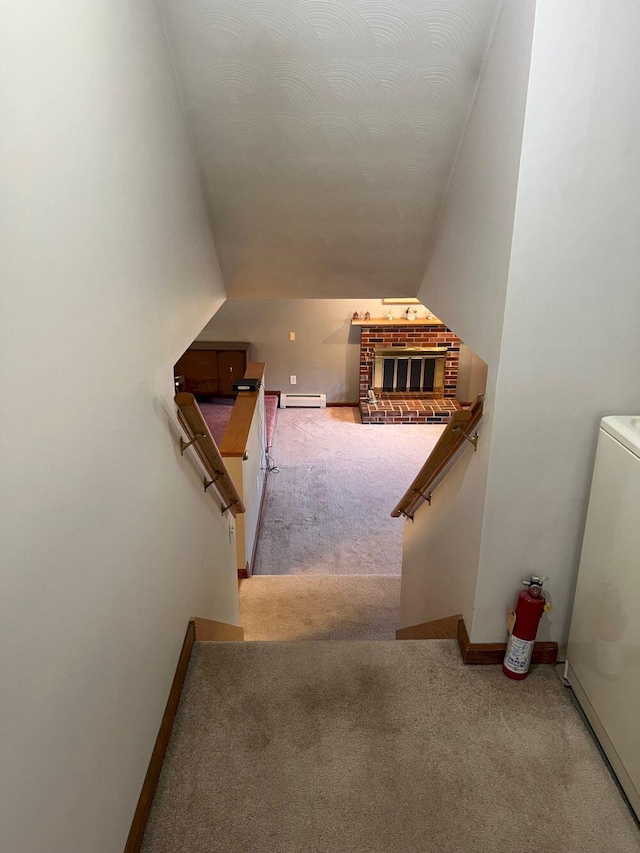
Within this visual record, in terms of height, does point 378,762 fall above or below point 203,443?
below

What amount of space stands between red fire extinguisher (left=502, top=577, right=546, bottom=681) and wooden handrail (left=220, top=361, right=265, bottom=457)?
2.62 metres

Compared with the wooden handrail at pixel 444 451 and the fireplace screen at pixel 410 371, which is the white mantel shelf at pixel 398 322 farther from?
the wooden handrail at pixel 444 451

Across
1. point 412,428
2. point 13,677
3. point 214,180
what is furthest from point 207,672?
point 412,428

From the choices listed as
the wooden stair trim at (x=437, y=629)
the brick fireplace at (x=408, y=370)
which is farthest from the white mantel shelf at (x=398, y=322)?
the wooden stair trim at (x=437, y=629)

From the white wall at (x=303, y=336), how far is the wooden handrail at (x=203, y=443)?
5.32 metres

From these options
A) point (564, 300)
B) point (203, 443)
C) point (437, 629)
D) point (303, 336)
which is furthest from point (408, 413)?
point (564, 300)

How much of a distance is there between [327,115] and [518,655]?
1929 millimetres

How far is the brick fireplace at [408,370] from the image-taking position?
26.2ft

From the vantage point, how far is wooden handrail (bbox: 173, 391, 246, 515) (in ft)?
6.68

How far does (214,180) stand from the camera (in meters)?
2.34

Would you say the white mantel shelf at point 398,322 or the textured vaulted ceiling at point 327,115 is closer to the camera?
the textured vaulted ceiling at point 327,115

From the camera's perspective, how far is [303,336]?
811cm

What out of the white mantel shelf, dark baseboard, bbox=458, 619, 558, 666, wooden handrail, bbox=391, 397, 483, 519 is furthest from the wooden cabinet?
dark baseboard, bbox=458, 619, 558, 666

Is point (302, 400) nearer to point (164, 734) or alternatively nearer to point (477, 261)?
point (477, 261)
